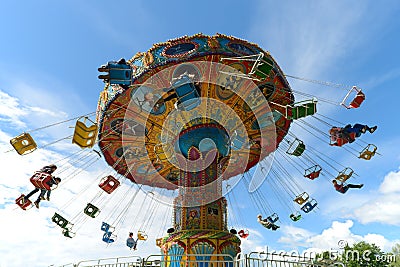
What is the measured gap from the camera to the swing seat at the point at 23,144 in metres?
11.5

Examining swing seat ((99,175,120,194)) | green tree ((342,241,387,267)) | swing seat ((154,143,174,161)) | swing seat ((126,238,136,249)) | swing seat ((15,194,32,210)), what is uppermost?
green tree ((342,241,387,267))

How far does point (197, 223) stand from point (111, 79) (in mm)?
6368

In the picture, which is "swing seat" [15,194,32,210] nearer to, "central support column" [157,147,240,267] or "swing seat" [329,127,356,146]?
"central support column" [157,147,240,267]

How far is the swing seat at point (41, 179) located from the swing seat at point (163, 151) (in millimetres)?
5446

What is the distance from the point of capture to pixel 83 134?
395 inches

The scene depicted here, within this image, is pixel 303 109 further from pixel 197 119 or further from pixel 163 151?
pixel 163 151

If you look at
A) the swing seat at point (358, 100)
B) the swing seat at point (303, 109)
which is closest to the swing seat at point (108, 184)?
the swing seat at point (303, 109)

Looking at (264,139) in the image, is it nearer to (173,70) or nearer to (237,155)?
(237,155)

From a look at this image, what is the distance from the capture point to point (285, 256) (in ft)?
25.9

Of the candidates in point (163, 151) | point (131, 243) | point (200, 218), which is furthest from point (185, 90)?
point (131, 243)

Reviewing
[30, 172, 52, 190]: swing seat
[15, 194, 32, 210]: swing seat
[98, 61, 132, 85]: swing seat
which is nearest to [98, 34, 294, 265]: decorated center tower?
[98, 61, 132, 85]: swing seat

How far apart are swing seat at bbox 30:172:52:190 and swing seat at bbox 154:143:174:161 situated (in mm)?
5446

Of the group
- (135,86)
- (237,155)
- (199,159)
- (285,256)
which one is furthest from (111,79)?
(237,155)

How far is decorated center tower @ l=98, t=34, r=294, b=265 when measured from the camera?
13.1 m
